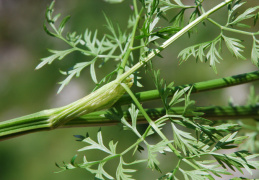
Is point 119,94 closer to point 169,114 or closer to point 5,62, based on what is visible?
point 169,114

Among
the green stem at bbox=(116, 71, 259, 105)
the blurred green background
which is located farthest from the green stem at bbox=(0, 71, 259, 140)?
the blurred green background

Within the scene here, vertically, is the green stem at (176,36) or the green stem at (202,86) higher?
the green stem at (176,36)

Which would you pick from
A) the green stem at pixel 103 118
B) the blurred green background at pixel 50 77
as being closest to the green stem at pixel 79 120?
the green stem at pixel 103 118

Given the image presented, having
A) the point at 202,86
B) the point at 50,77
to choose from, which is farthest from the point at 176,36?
the point at 50,77

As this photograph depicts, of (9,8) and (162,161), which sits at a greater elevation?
(9,8)

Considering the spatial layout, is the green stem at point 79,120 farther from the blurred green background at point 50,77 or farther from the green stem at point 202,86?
the blurred green background at point 50,77

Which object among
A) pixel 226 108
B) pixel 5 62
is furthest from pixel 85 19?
pixel 226 108

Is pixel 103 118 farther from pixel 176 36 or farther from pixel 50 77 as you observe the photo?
pixel 50 77

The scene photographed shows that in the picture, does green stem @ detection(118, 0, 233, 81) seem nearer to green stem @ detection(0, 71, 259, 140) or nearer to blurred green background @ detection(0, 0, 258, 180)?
green stem @ detection(0, 71, 259, 140)
